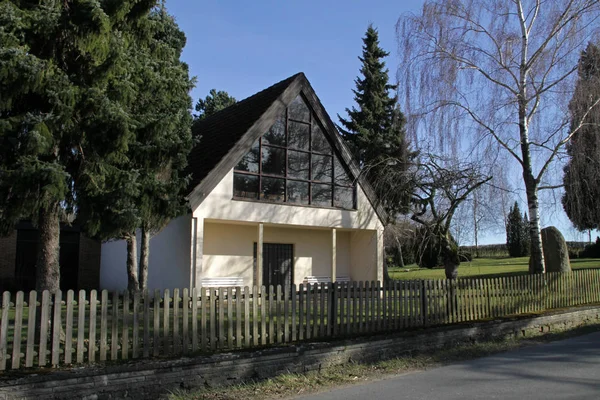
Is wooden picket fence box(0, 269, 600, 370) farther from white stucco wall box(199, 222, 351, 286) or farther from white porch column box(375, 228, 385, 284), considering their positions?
white stucco wall box(199, 222, 351, 286)

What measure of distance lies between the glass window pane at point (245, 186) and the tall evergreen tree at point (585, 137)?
29.3 ft

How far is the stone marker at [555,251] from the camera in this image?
16719 mm

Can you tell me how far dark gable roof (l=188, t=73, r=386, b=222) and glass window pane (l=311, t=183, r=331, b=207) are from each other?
1.29 m

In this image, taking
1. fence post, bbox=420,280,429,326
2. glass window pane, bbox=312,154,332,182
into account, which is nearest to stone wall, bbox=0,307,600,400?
fence post, bbox=420,280,429,326

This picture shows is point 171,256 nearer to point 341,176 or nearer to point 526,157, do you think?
point 341,176

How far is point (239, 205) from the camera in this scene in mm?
15242

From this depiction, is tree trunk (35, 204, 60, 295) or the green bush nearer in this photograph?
tree trunk (35, 204, 60, 295)

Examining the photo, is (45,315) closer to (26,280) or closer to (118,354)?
(118,354)

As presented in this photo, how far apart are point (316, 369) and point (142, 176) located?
4512mm

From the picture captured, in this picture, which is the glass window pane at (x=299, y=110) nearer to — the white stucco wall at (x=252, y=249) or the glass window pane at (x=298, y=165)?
the glass window pane at (x=298, y=165)

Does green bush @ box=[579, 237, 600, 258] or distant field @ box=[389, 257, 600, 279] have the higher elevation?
green bush @ box=[579, 237, 600, 258]

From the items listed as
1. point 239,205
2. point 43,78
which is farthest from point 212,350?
point 239,205

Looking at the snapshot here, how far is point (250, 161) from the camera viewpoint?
1582 cm

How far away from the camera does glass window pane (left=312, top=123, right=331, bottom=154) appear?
17547 mm
